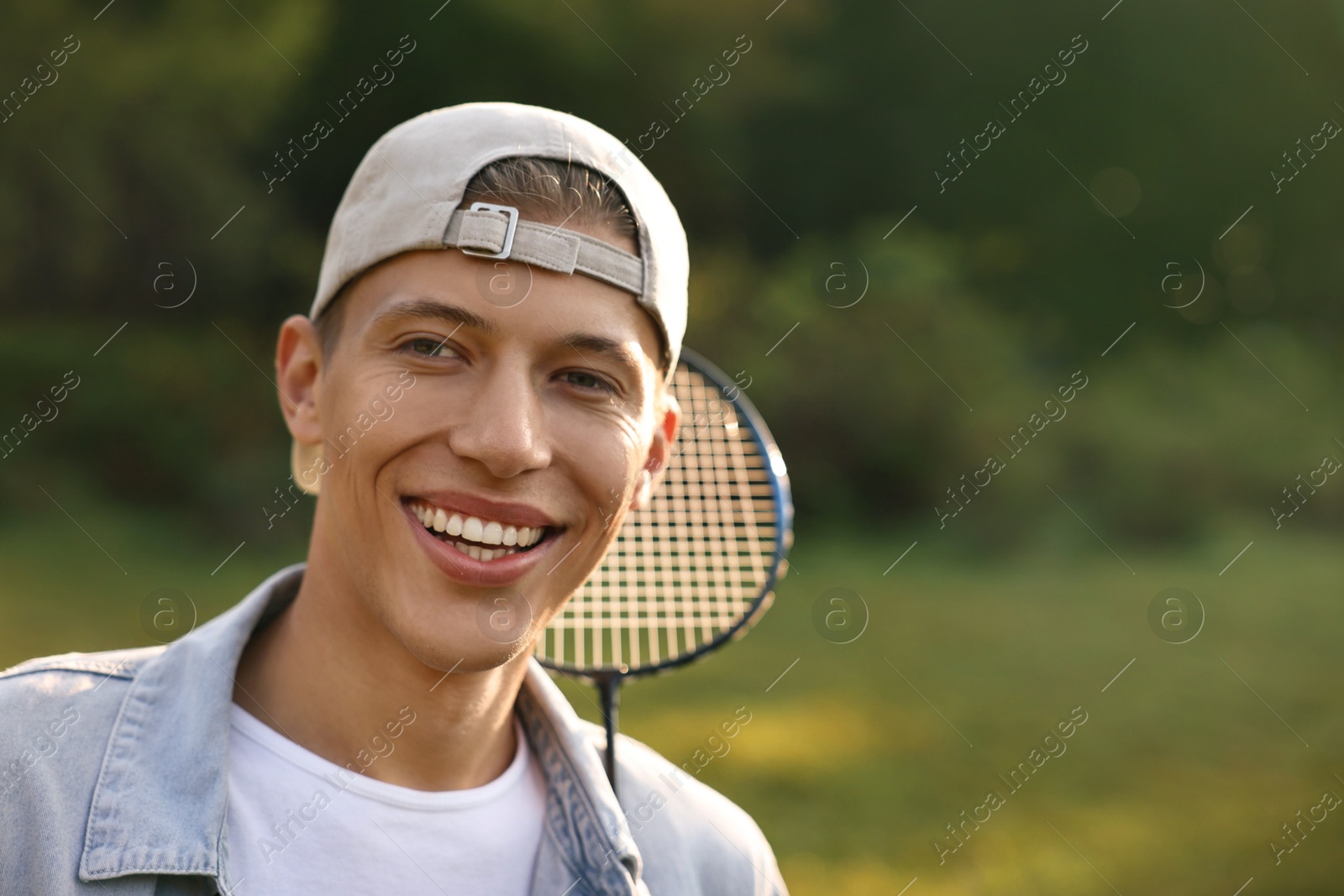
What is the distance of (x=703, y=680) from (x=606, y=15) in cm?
699

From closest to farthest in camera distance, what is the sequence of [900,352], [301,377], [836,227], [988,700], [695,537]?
[301,377] → [695,537] → [988,700] → [900,352] → [836,227]

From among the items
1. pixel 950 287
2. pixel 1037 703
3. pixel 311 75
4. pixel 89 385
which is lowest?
pixel 1037 703

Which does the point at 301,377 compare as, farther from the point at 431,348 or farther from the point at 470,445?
the point at 470,445

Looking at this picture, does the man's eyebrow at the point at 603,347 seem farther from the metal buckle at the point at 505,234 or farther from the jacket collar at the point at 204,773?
the jacket collar at the point at 204,773

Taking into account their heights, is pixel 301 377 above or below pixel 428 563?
above

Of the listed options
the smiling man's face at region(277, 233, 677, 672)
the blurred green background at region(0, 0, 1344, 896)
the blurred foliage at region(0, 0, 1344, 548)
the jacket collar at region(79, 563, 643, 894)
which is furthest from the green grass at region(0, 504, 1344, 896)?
the smiling man's face at region(277, 233, 677, 672)

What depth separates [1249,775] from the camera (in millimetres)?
8508

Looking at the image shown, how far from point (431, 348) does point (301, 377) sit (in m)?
0.39

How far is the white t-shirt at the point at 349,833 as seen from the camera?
75.7 inches

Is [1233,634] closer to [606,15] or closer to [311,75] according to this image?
[606,15]

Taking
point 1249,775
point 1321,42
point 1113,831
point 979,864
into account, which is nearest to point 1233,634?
point 1249,775

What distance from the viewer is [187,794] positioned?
190 centimetres

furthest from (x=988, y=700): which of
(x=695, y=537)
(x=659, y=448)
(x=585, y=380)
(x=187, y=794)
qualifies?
(x=187, y=794)

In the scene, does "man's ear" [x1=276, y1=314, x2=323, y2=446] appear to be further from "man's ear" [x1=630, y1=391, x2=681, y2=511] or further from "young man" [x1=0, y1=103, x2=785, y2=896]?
"man's ear" [x1=630, y1=391, x2=681, y2=511]
